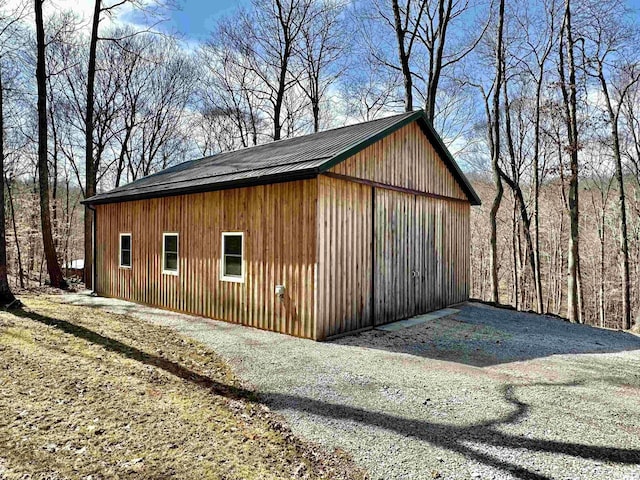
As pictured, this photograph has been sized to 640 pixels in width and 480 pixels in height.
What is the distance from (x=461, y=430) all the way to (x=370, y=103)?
56.6ft

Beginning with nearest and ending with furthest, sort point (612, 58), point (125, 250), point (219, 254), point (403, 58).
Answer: point (219, 254), point (125, 250), point (612, 58), point (403, 58)

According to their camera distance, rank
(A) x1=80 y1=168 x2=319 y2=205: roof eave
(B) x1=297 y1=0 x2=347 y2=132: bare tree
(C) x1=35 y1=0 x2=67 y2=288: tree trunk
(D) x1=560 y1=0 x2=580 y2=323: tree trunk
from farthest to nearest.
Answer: (B) x1=297 y1=0 x2=347 y2=132: bare tree
(D) x1=560 y1=0 x2=580 y2=323: tree trunk
(C) x1=35 y1=0 x2=67 y2=288: tree trunk
(A) x1=80 y1=168 x2=319 y2=205: roof eave

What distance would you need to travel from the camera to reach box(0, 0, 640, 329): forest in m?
13.2

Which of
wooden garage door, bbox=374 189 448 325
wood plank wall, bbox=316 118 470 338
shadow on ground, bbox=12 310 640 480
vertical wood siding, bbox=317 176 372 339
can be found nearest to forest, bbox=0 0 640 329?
wood plank wall, bbox=316 118 470 338

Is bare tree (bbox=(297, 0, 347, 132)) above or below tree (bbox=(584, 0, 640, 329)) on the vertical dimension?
above

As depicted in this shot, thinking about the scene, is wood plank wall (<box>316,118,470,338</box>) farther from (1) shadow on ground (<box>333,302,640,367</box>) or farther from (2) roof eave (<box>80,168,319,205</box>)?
(1) shadow on ground (<box>333,302,640,367</box>)

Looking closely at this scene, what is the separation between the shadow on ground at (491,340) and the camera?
601 centimetres

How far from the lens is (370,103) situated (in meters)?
18.5

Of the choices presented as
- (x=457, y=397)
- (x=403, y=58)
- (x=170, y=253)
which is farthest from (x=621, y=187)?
(x=170, y=253)

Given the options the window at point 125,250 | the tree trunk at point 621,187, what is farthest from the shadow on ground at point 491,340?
the window at point 125,250

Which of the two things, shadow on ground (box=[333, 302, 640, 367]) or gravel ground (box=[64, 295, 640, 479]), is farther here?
shadow on ground (box=[333, 302, 640, 367])

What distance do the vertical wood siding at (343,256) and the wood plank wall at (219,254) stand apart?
0.19 m

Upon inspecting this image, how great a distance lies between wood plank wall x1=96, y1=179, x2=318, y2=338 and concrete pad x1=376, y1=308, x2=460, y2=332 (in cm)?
183

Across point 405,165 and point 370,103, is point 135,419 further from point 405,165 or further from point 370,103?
point 370,103
